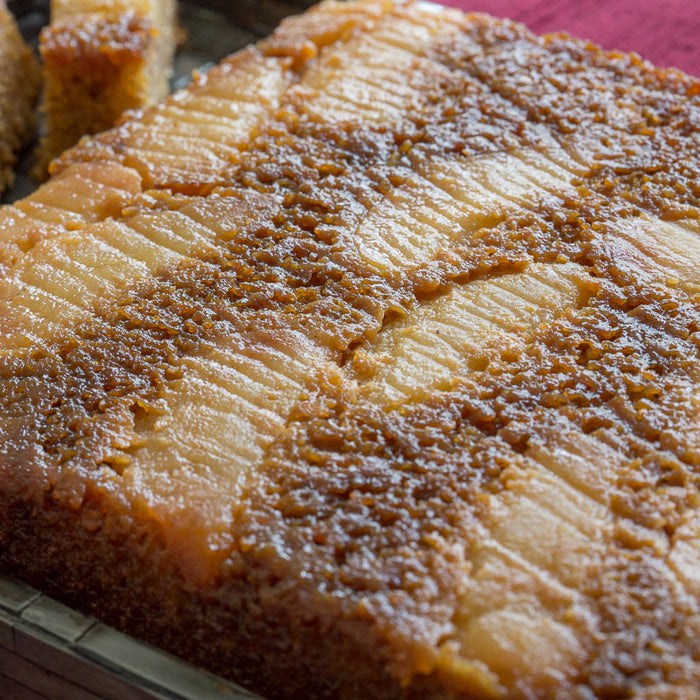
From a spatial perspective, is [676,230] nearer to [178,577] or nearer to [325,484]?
[325,484]

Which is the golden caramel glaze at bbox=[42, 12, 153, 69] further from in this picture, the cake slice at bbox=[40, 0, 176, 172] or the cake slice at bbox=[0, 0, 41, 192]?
the cake slice at bbox=[0, 0, 41, 192]

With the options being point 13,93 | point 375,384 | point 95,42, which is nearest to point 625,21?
point 95,42

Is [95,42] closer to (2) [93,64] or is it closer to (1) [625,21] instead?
(2) [93,64]

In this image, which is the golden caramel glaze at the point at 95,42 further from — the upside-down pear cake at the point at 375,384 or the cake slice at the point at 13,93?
the upside-down pear cake at the point at 375,384

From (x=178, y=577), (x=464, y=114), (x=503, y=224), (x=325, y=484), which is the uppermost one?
(x=464, y=114)

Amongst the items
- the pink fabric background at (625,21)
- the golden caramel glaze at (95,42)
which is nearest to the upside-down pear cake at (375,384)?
the golden caramel glaze at (95,42)

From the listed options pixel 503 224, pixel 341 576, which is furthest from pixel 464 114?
pixel 341 576
